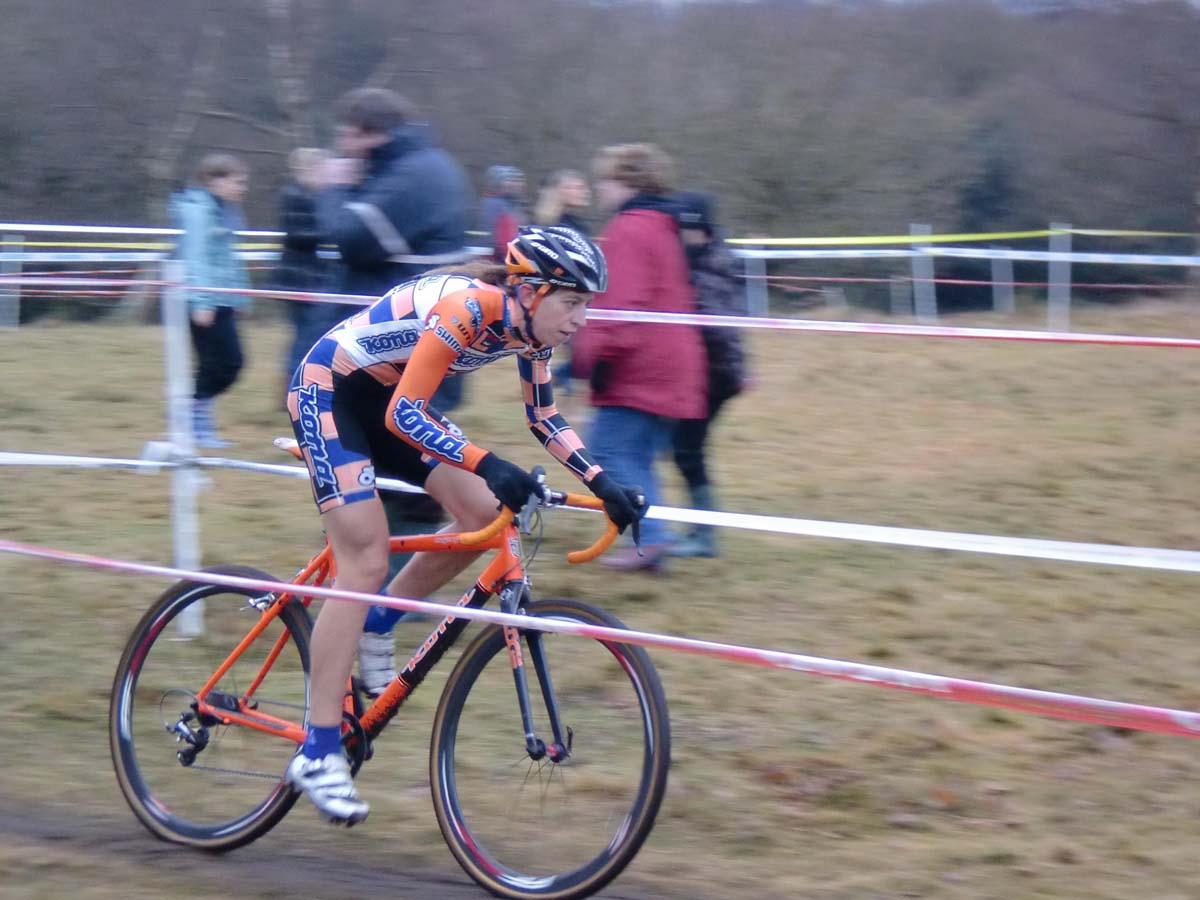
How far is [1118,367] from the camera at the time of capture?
12602 millimetres

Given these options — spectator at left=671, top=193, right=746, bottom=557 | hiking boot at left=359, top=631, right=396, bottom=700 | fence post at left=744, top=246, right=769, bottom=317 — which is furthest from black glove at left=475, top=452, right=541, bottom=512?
fence post at left=744, top=246, right=769, bottom=317

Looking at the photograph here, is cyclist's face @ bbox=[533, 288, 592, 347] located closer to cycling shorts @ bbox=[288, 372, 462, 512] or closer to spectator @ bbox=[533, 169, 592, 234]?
cycling shorts @ bbox=[288, 372, 462, 512]

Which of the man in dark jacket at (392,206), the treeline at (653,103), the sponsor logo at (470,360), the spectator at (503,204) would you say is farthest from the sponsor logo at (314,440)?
the treeline at (653,103)

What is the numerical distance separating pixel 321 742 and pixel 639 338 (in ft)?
9.54

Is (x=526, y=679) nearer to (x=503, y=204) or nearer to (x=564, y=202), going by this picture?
(x=564, y=202)

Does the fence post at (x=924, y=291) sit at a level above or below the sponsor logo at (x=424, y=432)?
below

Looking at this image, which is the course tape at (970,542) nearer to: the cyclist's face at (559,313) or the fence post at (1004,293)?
the cyclist's face at (559,313)

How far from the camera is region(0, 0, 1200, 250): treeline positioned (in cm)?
2175

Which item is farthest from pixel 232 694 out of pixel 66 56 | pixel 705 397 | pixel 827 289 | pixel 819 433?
pixel 66 56

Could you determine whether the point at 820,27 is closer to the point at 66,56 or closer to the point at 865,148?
the point at 865,148

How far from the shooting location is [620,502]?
3.42 m

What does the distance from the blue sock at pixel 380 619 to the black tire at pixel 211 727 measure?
175mm

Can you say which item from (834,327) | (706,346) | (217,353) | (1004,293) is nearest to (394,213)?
(706,346)

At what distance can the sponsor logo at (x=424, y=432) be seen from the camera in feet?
11.2
